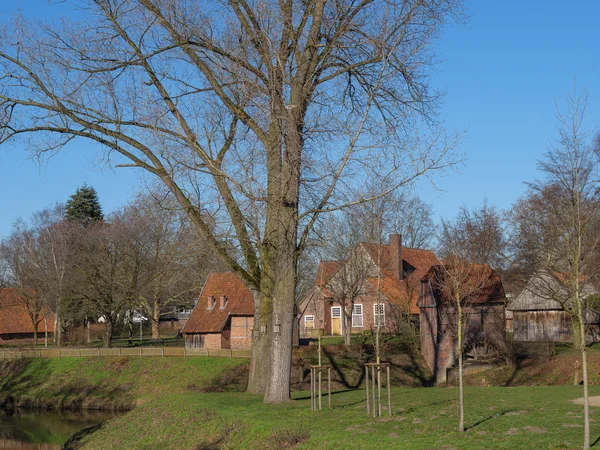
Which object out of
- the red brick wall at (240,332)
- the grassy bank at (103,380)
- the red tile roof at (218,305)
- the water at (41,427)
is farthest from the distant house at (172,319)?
the water at (41,427)

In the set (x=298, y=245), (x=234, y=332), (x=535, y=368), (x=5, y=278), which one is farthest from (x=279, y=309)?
(x=5, y=278)

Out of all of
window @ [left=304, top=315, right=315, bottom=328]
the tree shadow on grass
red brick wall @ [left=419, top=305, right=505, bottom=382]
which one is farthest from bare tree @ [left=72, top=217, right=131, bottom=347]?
the tree shadow on grass

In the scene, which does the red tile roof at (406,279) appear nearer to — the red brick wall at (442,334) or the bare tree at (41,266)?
the red brick wall at (442,334)

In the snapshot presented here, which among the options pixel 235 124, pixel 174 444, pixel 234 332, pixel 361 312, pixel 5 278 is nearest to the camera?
pixel 174 444

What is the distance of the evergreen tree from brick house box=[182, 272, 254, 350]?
3161 cm

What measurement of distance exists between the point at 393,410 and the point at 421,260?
40396 mm

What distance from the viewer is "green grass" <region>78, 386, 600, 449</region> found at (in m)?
12.8

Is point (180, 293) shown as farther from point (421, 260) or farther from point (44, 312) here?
point (421, 260)

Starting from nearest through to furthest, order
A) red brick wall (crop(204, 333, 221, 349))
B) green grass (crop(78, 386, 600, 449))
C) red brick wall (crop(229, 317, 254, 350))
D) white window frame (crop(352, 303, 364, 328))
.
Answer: green grass (crop(78, 386, 600, 449))
red brick wall (crop(204, 333, 221, 349))
red brick wall (crop(229, 317, 254, 350))
white window frame (crop(352, 303, 364, 328))

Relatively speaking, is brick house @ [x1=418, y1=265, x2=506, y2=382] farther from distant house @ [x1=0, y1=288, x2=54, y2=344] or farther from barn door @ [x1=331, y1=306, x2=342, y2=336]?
distant house @ [x1=0, y1=288, x2=54, y2=344]

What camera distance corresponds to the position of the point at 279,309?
1811 centimetres

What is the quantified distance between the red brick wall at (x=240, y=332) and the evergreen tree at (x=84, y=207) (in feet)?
113

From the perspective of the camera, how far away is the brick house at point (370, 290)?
42.1m

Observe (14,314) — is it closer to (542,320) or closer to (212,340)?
(212,340)
